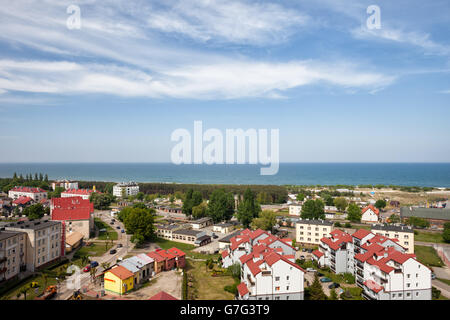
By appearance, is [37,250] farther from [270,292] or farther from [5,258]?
[270,292]

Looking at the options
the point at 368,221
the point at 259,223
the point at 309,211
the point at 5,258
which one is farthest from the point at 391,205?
the point at 5,258

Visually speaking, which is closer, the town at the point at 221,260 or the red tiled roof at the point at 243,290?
the red tiled roof at the point at 243,290

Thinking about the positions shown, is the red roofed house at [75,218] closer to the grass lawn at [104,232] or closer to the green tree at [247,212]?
the grass lawn at [104,232]

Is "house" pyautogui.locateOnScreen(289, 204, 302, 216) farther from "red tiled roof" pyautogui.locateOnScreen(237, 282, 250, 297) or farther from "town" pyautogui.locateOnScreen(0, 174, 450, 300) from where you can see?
"red tiled roof" pyautogui.locateOnScreen(237, 282, 250, 297)

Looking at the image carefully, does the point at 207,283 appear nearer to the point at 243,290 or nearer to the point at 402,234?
the point at 243,290

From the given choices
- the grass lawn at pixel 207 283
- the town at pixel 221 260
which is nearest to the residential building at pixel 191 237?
the town at pixel 221 260

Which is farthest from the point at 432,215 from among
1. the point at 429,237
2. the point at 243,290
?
the point at 243,290
